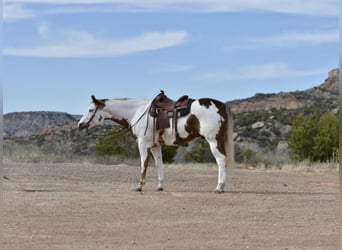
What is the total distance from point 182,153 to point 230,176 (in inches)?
693

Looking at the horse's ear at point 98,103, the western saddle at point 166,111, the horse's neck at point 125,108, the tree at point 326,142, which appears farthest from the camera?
the tree at point 326,142

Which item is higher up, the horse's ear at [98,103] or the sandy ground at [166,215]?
the horse's ear at [98,103]

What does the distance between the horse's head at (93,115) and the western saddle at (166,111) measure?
48.5 inches

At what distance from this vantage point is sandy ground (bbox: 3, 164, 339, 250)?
10430 mm

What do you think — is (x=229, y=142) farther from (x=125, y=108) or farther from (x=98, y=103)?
(x=98, y=103)

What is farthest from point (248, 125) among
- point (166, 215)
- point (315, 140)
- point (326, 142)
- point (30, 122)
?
point (166, 215)

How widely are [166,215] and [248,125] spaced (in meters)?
44.3

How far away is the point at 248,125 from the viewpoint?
56812 mm

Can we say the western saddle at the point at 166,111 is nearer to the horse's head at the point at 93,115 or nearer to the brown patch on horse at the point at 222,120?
the brown patch on horse at the point at 222,120

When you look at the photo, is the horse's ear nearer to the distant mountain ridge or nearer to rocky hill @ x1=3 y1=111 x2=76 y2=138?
rocky hill @ x1=3 y1=111 x2=76 y2=138

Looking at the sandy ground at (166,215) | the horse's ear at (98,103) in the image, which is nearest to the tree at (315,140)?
the sandy ground at (166,215)

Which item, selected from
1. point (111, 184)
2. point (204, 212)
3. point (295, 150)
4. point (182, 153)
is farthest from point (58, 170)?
point (182, 153)

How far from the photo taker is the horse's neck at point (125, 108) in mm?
17469

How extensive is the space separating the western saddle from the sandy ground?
4.37 ft
